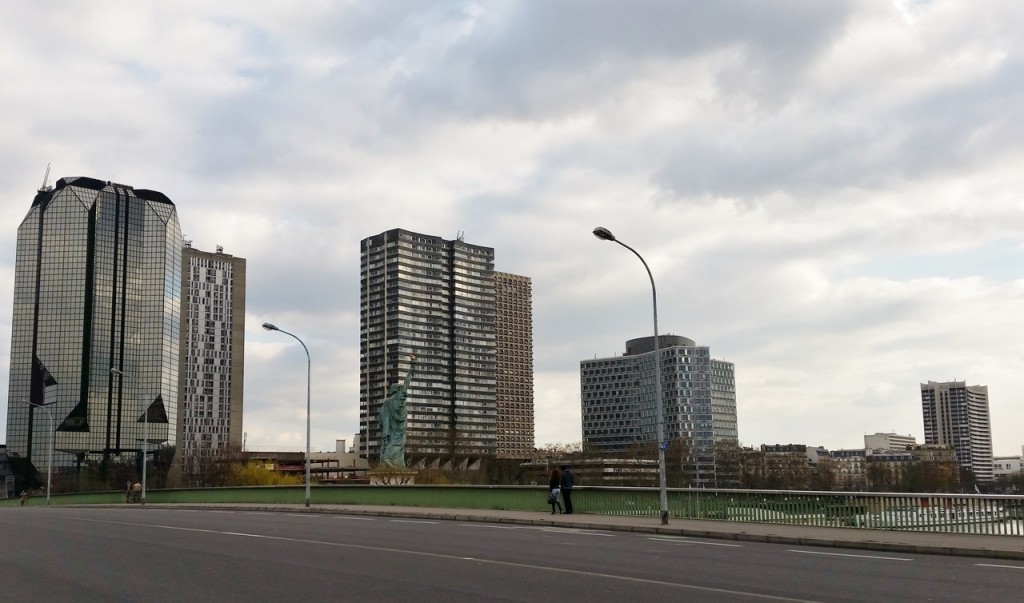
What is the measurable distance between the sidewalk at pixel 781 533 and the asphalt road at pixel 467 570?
0.91 meters

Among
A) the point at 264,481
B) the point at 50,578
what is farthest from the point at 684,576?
the point at 264,481

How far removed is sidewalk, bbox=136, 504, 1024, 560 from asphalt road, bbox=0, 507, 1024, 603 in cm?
91

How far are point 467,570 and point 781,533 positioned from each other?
33.9 feet

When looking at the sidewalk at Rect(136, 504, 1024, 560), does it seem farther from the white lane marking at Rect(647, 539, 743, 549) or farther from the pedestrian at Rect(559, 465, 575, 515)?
the white lane marking at Rect(647, 539, 743, 549)

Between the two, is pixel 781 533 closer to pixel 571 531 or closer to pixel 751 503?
pixel 751 503

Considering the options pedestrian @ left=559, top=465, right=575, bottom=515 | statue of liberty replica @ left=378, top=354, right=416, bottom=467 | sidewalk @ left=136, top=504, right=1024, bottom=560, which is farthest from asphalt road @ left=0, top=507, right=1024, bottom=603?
statue of liberty replica @ left=378, top=354, right=416, bottom=467

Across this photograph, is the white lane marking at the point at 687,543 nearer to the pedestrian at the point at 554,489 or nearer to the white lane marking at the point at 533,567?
the white lane marking at the point at 533,567

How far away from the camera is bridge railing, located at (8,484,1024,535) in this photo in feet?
70.5

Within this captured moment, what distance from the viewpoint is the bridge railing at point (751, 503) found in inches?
846

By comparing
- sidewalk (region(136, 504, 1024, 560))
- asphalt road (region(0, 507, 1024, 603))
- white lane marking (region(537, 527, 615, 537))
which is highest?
asphalt road (region(0, 507, 1024, 603))

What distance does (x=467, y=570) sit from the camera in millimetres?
14664

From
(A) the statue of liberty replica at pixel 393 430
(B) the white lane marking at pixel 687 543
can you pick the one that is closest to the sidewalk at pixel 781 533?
(B) the white lane marking at pixel 687 543

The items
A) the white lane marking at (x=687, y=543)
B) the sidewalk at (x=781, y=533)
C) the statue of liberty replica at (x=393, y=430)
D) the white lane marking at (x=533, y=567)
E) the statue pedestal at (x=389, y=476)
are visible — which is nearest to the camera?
the white lane marking at (x=533, y=567)

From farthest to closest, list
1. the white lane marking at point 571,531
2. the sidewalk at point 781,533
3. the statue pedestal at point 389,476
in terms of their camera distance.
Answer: the statue pedestal at point 389,476
the white lane marking at point 571,531
the sidewalk at point 781,533
